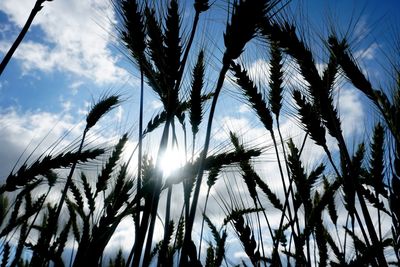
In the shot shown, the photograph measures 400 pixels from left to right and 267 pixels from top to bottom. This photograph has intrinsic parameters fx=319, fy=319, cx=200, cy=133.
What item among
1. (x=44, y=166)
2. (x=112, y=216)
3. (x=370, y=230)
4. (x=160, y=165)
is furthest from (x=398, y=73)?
(x=44, y=166)

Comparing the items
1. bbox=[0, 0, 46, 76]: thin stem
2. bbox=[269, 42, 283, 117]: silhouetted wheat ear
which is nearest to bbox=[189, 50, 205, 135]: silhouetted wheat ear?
bbox=[269, 42, 283, 117]: silhouetted wheat ear

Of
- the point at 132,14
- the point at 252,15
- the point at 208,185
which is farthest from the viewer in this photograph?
the point at 208,185

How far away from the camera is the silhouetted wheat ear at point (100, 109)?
126 inches

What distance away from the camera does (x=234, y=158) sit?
1995 millimetres

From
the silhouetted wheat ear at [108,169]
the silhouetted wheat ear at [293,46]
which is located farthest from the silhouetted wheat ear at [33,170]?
the silhouetted wheat ear at [293,46]

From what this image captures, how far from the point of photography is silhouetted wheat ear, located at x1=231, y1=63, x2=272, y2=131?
262 centimetres

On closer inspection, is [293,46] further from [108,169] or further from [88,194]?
[88,194]

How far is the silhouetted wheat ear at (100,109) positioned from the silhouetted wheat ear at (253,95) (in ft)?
4.59

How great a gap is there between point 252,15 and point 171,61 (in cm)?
50

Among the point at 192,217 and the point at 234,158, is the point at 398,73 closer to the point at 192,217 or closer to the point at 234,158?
the point at 234,158

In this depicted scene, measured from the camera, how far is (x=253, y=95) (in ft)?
8.70

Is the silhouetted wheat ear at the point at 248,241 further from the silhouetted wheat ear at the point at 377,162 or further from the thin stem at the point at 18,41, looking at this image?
the thin stem at the point at 18,41

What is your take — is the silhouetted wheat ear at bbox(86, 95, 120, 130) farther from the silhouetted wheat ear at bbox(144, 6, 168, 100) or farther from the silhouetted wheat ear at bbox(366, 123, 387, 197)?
the silhouetted wheat ear at bbox(366, 123, 387, 197)

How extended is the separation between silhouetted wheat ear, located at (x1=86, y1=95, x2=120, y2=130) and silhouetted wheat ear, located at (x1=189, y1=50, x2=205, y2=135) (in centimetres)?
129
